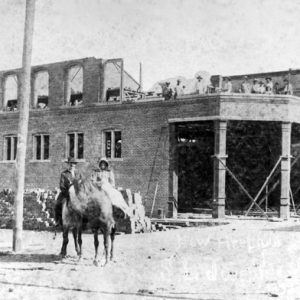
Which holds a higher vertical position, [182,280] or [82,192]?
[82,192]

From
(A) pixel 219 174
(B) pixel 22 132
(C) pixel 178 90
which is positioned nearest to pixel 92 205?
(B) pixel 22 132

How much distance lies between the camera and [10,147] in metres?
32.8

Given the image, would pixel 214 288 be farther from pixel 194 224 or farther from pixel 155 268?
pixel 194 224

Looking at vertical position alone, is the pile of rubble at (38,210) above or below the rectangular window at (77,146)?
below

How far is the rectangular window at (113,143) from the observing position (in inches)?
1101

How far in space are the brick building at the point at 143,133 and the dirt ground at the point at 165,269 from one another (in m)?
8.14

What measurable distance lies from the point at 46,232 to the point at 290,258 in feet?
33.3

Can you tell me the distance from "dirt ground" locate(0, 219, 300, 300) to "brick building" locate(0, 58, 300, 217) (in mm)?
8140

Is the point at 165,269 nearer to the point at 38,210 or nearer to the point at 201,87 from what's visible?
the point at 38,210

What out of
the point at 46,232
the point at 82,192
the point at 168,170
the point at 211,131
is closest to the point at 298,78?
the point at 211,131

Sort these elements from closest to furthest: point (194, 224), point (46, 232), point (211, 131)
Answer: point (46, 232), point (194, 224), point (211, 131)

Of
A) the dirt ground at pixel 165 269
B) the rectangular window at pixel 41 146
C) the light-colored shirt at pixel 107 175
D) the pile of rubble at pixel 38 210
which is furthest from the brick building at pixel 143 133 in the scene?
the light-colored shirt at pixel 107 175

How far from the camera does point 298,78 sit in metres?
32.1

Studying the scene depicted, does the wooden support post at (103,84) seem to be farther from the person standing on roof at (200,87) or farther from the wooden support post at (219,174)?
the wooden support post at (219,174)
